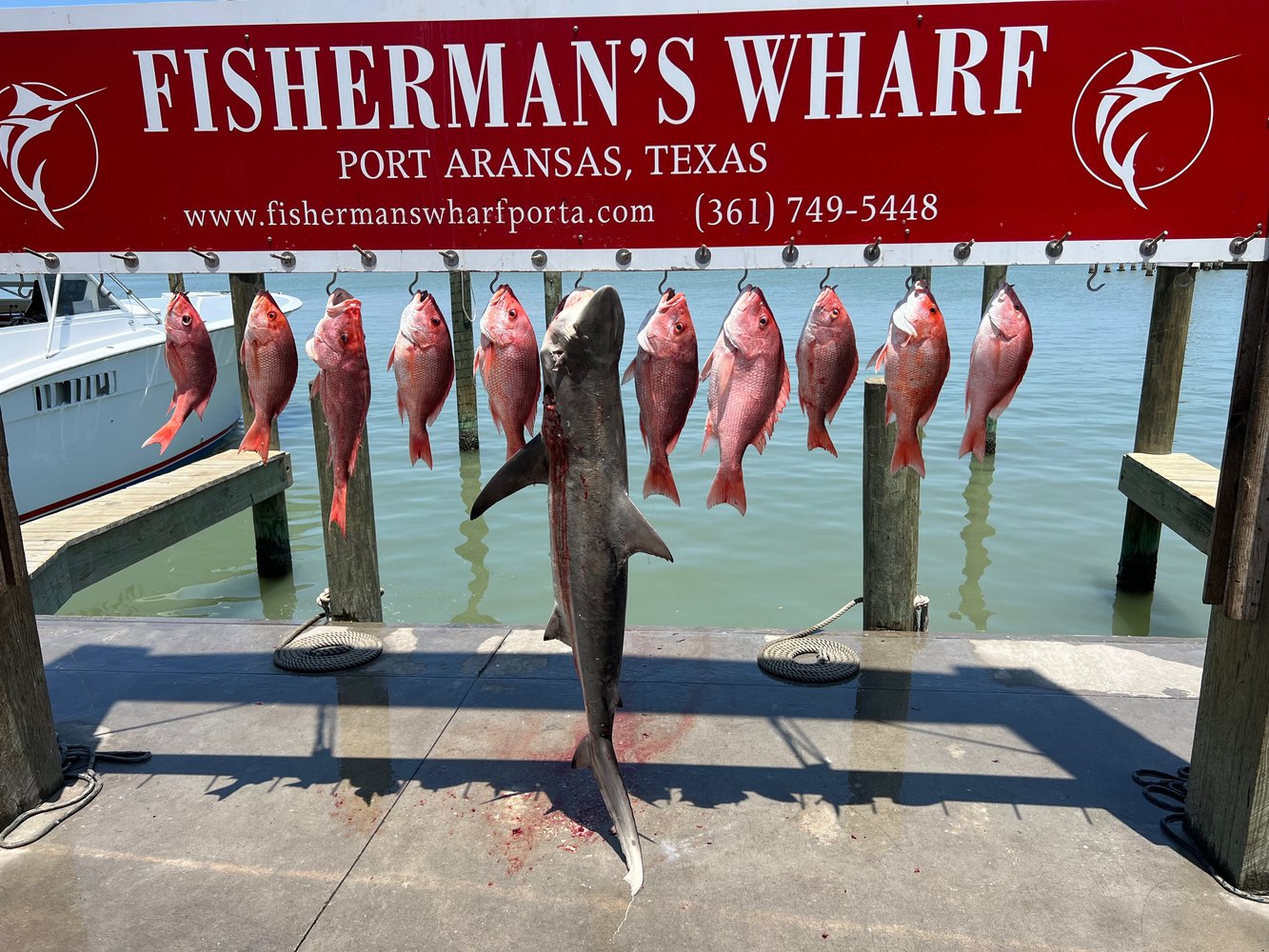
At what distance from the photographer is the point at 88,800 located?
4180 millimetres

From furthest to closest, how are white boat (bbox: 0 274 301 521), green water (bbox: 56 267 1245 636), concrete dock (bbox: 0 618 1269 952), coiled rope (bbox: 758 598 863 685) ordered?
white boat (bbox: 0 274 301 521) < green water (bbox: 56 267 1245 636) < coiled rope (bbox: 758 598 863 685) < concrete dock (bbox: 0 618 1269 952)

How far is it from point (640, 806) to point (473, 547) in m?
7.82

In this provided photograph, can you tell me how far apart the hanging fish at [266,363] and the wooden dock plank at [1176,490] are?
21.0ft

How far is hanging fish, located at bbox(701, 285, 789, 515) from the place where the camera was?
326 cm

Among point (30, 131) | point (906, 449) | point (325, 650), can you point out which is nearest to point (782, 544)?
point (325, 650)

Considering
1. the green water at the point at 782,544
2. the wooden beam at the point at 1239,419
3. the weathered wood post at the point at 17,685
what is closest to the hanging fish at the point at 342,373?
the weathered wood post at the point at 17,685

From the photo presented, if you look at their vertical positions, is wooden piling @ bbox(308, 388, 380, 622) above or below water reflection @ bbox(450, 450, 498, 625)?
above

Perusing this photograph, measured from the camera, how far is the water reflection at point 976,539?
31.6ft

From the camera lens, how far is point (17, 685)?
392cm

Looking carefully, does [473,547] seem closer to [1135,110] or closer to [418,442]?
[418,442]

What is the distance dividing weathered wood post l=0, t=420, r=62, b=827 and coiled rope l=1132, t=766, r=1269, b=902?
5.00 m

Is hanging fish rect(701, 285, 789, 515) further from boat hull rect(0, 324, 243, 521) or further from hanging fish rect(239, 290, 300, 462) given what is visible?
boat hull rect(0, 324, 243, 521)

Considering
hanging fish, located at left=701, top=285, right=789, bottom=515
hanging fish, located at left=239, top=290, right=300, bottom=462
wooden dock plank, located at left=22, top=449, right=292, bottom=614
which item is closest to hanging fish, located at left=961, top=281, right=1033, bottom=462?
hanging fish, located at left=701, top=285, right=789, bottom=515

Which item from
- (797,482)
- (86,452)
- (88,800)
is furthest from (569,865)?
(86,452)
